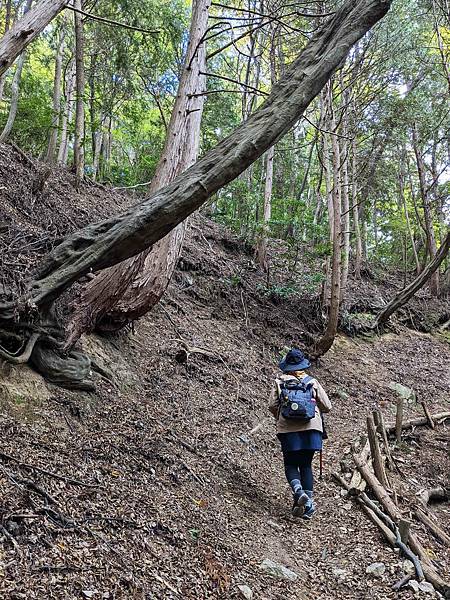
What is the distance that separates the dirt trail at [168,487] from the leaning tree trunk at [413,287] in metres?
6.26

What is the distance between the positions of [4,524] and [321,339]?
9707mm

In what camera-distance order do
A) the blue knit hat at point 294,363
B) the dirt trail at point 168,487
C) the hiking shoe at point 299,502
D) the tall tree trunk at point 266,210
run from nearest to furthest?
the dirt trail at point 168,487 < the hiking shoe at point 299,502 < the blue knit hat at point 294,363 < the tall tree trunk at point 266,210

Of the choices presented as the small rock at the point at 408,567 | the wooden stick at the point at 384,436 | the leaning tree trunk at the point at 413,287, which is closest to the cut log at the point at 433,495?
the wooden stick at the point at 384,436

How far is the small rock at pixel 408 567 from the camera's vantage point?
420 centimetres

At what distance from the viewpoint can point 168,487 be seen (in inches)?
175

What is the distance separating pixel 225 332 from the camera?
10.5 meters

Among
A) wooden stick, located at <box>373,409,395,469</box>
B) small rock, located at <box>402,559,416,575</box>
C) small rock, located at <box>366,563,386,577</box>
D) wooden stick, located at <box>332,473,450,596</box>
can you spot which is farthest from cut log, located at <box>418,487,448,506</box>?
small rock, located at <box>366,563,386,577</box>

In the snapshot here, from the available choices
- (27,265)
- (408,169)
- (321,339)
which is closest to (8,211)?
(27,265)

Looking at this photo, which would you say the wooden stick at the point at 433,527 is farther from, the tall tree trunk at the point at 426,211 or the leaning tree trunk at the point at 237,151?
the tall tree trunk at the point at 426,211

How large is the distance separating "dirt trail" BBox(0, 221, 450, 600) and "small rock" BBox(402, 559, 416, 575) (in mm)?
64

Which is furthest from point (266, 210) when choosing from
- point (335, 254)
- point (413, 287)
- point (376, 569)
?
point (376, 569)

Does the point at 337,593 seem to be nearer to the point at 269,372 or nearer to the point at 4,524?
the point at 4,524

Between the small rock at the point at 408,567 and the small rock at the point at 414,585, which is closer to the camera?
the small rock at the point at 414,585

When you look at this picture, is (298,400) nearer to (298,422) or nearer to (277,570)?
(298,422)
